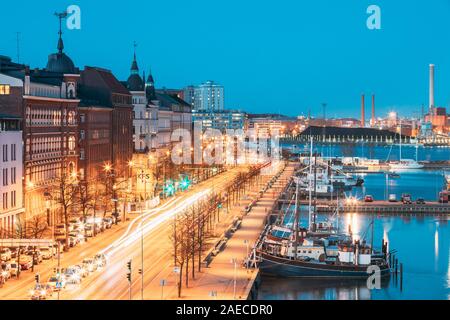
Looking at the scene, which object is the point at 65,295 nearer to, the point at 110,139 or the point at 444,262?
the point at 444,262

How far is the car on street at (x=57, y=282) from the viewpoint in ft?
83.7

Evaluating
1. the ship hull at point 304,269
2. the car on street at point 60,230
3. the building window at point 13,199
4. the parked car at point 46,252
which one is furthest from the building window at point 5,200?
the ship hull at point 304,269

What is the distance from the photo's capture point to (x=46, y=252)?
32.6m

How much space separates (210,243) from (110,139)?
88.8ft

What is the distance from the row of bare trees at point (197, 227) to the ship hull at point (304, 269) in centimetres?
296

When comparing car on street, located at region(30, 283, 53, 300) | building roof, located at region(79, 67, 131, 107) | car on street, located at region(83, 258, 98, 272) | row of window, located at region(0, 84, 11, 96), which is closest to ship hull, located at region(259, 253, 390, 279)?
car on street, located at region(83, 258, 98, 272)

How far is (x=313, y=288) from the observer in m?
34.9

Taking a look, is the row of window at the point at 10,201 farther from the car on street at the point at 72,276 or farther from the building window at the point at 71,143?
the building window at the point at 71,143

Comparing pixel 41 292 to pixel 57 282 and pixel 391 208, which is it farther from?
pixel 391 208

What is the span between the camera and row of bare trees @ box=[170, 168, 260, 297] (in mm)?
29492

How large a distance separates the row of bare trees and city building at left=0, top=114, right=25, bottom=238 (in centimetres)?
716

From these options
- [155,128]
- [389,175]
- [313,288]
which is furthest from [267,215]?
[389,175]

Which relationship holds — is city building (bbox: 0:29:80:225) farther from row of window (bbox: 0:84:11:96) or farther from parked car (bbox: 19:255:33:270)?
parked car (bbox: 19:255:33:270)
